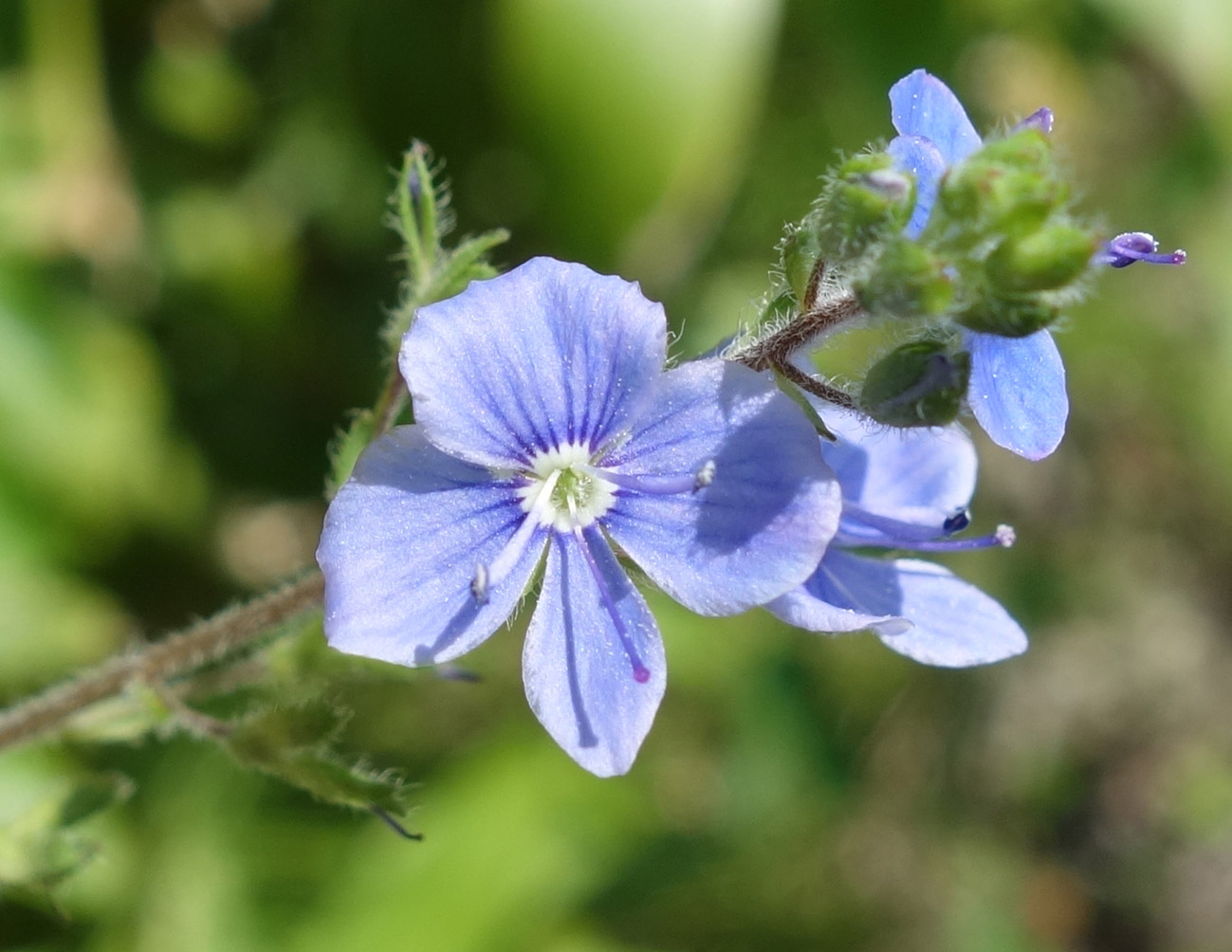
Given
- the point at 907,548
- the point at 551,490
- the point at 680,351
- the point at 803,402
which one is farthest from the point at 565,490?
the point at 680,351

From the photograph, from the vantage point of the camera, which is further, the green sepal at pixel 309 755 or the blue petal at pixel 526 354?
the green sepal at pixel 309 755

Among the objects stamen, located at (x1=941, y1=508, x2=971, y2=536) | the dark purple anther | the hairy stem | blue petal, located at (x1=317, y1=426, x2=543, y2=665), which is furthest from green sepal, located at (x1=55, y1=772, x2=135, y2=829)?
the dark purple anther

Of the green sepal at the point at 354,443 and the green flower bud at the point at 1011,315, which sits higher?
the green sepal at the point at 354,443

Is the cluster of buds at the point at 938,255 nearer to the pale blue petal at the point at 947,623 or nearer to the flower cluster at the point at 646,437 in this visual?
the flower cluster at the point at 646,437

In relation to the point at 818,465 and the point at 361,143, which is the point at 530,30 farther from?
the point at 818,465

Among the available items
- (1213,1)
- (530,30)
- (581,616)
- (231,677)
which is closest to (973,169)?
(581,616)

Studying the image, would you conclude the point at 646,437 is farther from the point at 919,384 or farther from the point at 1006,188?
the point at 1006,188

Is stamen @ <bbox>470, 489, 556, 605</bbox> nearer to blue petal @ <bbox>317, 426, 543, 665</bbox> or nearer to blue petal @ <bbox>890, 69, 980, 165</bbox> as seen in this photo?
blue petal @ <bbox>317, 426, 543, 665</bbox>

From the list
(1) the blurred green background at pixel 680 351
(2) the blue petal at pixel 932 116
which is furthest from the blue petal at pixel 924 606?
(1) the blurred green background at pixel 680 351
